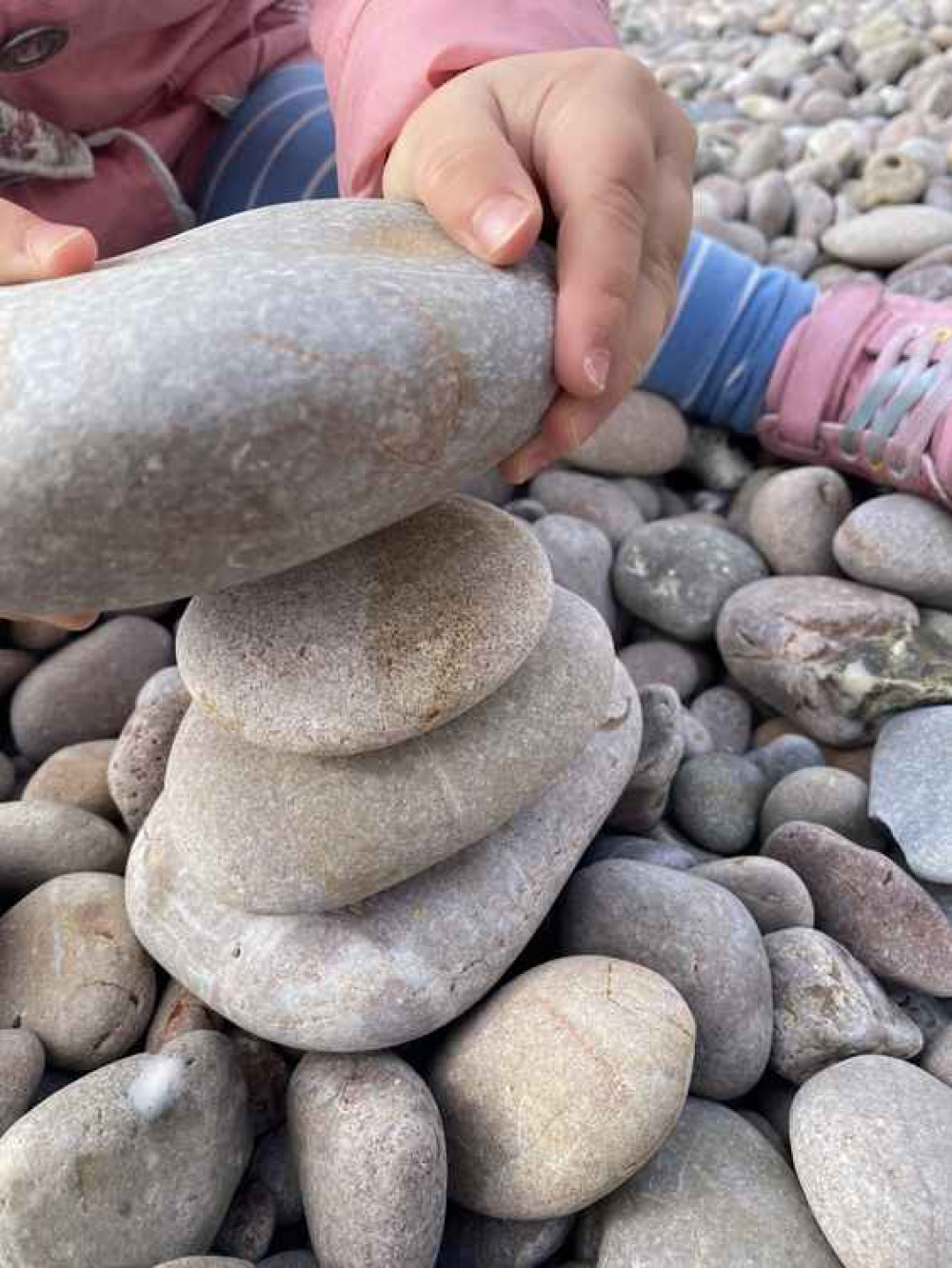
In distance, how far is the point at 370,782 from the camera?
1099 millimetres

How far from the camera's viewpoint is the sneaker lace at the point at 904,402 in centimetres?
185

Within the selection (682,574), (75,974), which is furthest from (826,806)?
(75,974)

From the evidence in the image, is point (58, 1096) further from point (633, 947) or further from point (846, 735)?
point (846, 735)

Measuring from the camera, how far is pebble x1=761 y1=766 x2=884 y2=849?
4.73 feet

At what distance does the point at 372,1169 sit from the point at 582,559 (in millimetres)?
1043

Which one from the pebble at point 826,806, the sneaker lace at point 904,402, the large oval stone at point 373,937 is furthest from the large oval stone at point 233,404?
the sneaker lace at point 904,402

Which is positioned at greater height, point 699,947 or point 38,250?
→ point 38,250

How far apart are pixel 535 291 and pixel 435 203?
0.14m

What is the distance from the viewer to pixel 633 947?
3.79ft

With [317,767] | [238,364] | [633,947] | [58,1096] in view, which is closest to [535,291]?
[238,364]

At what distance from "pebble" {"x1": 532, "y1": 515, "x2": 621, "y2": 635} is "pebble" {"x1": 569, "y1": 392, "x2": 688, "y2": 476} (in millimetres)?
235

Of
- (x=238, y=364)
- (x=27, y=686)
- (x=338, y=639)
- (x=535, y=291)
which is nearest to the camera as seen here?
(x=238, y=364)

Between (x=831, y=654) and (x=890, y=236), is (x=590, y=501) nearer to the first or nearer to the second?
(x=831, y=654)

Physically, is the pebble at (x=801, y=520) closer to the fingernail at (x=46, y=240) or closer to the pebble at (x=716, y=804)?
the pebble at (x=716, y=804)
